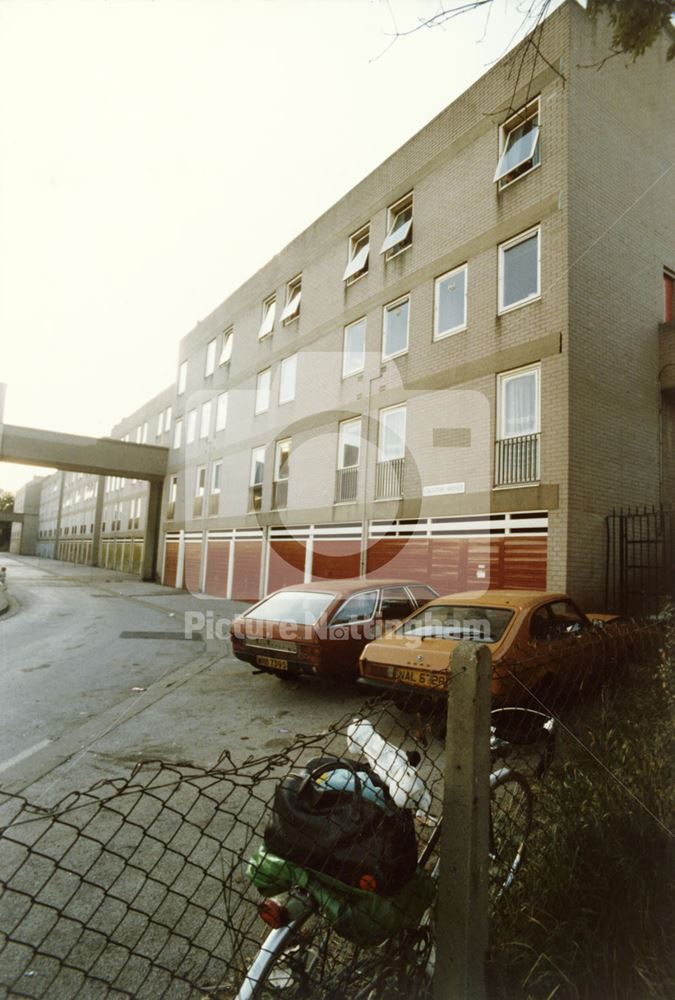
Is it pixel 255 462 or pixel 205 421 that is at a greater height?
pixel 205 421

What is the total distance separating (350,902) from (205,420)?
25345mm

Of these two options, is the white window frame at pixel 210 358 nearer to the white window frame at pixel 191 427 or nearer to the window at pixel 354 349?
the white window frame at pixel 191 427

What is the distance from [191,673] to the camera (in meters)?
8.64

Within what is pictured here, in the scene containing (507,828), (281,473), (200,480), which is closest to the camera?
(507,828)

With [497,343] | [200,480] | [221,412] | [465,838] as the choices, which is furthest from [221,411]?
[465,838]

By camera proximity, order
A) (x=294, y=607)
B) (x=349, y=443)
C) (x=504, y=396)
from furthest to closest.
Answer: (x=349, y=443)
(x=504, y=396)
(x=294, y=607)

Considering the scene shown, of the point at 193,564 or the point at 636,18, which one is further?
the point at 193,564

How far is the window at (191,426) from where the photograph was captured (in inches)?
1065

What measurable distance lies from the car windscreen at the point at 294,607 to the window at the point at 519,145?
10.6m

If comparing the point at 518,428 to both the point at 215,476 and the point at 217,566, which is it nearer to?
the point at 217,566

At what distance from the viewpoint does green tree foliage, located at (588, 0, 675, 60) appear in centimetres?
364

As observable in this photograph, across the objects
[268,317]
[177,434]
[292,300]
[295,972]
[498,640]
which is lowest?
[295,972]

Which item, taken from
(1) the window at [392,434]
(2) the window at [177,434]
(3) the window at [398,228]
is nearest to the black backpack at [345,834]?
(1) the window at [392,434]

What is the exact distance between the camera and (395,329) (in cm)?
1566
